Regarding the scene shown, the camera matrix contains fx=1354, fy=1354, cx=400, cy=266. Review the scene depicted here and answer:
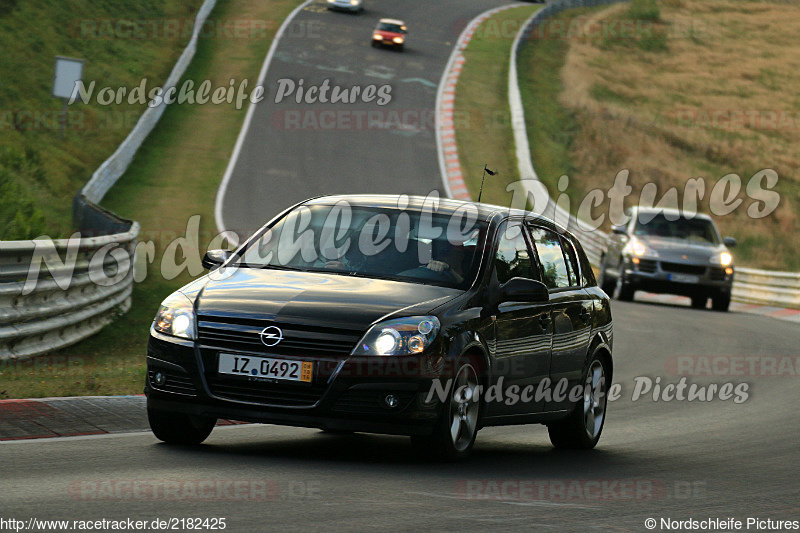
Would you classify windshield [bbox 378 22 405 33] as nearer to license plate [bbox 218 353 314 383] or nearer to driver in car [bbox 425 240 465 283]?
driver in car [bbox 425 240 465 283]

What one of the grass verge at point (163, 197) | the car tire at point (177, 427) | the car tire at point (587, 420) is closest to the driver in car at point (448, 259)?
the car tire at point (177, 427)

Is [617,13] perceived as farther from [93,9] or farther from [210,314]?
[210,314]

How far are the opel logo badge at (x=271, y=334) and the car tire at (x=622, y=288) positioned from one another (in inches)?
696

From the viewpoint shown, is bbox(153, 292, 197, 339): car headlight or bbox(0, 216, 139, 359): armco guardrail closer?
bbox(153, 292, 197, 339): car headlight

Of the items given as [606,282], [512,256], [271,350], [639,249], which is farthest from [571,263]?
[606,282]

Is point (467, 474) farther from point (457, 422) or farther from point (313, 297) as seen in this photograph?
point (313, 297)

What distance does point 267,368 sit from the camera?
772cm

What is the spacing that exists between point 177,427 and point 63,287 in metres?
Result: 5.71

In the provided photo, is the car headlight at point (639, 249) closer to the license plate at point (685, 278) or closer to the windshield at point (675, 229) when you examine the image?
the windshield at point (675, 229)

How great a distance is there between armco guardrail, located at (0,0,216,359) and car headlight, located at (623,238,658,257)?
10.0 meters

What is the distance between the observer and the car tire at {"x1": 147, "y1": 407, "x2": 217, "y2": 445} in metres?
8.18

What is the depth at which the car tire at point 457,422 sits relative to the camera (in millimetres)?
7902

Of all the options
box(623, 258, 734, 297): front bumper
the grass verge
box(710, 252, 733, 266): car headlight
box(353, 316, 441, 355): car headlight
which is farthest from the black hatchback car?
box(710, 252, 733, 266): car headlight

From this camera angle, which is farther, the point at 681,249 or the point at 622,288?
the point at 622,288
